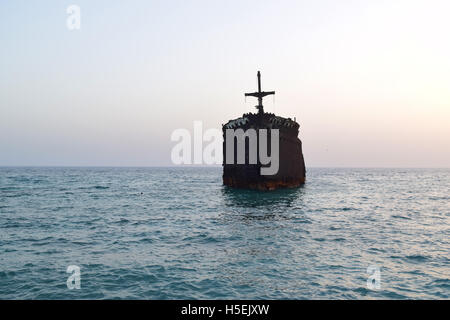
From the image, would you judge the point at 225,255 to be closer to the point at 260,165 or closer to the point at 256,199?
the point at 256,199

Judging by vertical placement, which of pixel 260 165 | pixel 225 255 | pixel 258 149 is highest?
pixel 258 149

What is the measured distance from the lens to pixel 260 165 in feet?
107

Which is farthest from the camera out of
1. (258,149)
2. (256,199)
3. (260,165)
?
(260,165)

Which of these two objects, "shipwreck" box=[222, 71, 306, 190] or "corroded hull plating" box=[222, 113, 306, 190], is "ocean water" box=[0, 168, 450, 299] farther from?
"corroded hull plating" box=[222, 113, 306, 190]

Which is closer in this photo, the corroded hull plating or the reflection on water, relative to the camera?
the reflection on water

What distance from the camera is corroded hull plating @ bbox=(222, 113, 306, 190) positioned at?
108ft

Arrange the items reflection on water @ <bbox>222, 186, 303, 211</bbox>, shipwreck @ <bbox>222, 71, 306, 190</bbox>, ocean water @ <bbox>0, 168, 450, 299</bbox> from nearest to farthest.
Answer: ocean water @ <bbox>0, 168, 450, 299</bbox>
reflection on water @ <bbox>222, 186, 303, 211</bbox>
shipwreck @ <bbox>222, 71, 306, 190</bbox>

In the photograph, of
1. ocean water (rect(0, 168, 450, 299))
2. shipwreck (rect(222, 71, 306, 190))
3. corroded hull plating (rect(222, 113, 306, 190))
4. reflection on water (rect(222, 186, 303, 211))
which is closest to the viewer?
ocean water (rect(0, 168, 450, 299))

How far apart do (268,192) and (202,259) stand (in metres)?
A: 22.6

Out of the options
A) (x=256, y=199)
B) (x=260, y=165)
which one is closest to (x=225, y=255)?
(x=256, y=199)

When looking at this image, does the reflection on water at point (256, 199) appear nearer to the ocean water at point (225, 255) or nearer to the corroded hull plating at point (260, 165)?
the corroded hull plating at point (260, 165)

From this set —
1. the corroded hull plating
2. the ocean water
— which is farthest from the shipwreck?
the ocean water

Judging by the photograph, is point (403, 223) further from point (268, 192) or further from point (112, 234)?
point (112, 234)

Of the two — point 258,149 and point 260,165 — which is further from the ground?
point 258,149
